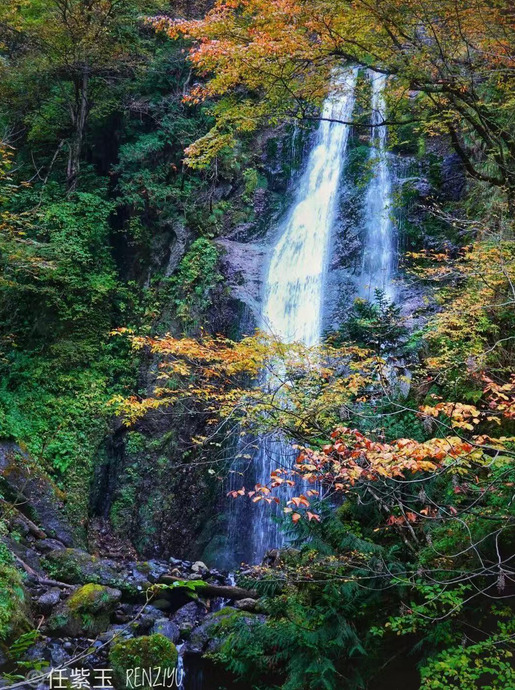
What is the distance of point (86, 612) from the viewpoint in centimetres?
655

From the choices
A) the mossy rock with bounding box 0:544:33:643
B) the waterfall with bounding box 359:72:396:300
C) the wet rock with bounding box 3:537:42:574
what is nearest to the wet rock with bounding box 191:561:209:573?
the wet rock with bounding box 3:537:42:574

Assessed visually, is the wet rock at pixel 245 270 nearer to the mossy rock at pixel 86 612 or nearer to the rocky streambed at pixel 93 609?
the rocky streambed at pixel 93 609

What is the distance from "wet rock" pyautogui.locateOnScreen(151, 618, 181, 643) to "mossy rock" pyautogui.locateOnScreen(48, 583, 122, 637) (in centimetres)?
65

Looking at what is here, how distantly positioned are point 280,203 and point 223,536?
872 centimetres

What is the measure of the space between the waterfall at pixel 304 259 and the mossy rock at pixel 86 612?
348 cm

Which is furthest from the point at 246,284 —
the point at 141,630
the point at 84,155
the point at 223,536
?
the point at 141,630

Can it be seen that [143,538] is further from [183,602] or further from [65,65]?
[65,65]

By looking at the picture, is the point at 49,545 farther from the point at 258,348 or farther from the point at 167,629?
the point at 258,348

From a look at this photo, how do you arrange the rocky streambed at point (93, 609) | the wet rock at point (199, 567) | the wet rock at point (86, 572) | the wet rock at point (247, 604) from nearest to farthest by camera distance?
the rocky streambed at point (93, 609) → the wet rock at point (247, 604) → the wet rock at point (86, 572) → the wet rock at point (199, 567)

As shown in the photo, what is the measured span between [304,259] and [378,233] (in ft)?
6.12

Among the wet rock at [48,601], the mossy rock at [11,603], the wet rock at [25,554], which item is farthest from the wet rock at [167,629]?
the wet rock at [25,554]

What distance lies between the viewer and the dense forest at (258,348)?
184 inches

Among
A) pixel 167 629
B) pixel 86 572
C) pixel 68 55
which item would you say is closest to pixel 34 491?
pixel 86 572

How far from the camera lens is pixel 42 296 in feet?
38.2
